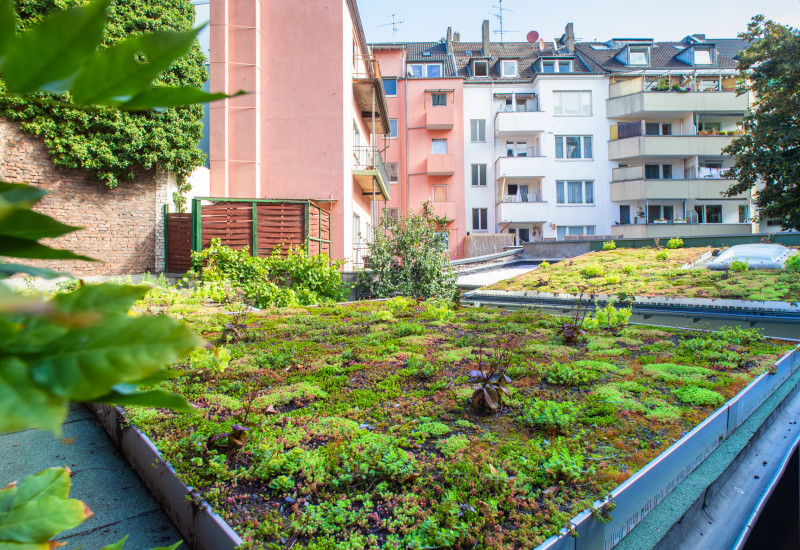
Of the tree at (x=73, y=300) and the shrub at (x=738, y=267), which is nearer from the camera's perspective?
the tree at (x=73, y=300)

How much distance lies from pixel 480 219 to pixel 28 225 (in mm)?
30191

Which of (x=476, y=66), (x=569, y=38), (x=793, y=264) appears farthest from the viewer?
(x=569, y=38)

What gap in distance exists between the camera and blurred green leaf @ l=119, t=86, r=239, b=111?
1.14 ft

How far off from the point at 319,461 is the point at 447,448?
2.49ft

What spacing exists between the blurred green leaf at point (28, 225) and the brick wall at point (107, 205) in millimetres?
15559

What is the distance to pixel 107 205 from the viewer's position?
14906 millimetres

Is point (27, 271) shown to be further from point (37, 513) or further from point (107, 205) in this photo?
point (107, 205)

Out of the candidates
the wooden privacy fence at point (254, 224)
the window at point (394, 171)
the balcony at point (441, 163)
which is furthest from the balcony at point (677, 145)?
the wooden privacy fence at point (254, 224)

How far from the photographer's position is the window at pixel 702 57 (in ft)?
104

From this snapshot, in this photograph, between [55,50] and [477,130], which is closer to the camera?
[55,50]

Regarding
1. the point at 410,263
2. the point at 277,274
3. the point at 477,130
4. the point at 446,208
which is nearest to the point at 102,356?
the point at 277,274

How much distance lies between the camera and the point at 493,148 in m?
30.1

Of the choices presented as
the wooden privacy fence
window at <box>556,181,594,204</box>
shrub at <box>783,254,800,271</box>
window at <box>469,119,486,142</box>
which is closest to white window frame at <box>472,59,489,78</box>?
window at <box>469,119,486,142</box>

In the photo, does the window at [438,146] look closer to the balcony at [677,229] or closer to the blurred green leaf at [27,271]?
the balcony at [677,229]
